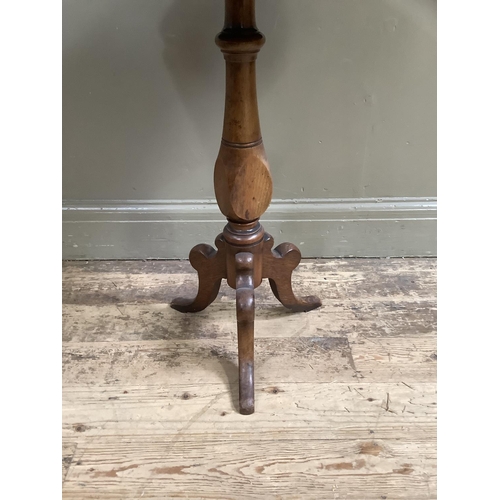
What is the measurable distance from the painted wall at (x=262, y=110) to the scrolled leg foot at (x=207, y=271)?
269 millimetres

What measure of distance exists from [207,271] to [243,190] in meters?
0.26

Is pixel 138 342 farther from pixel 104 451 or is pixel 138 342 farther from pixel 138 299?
pixel 104 451

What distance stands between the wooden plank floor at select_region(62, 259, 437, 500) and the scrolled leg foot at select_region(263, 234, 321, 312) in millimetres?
39

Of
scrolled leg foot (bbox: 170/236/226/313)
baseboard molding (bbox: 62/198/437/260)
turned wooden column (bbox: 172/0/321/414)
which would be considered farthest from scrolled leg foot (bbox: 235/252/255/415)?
baseboard molding (bbox: 62/198/437/260)

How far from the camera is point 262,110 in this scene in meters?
1.40

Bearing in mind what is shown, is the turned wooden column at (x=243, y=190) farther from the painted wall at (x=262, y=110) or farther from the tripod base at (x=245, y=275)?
the painted wall at (x=262, y=110)

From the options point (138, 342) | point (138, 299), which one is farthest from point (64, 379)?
point (138, 299)

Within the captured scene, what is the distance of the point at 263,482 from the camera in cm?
90

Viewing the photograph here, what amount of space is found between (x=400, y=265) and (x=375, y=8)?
65 centimetres

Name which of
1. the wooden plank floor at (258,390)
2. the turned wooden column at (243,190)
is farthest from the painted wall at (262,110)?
the turned wooden column at (243,190)

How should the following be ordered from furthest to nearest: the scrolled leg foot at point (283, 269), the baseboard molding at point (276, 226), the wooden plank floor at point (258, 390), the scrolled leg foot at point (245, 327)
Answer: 1. the baseboard molding at point (276, 226)
2. the scrolled leg foot at point (283, 269)
3. the scrolled leg foot at point (245, 327)
4. the wooden plank floor at point (258, 390)

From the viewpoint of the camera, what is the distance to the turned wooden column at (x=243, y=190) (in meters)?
1.00

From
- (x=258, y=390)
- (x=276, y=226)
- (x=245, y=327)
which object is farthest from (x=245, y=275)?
(x=276, y=226)

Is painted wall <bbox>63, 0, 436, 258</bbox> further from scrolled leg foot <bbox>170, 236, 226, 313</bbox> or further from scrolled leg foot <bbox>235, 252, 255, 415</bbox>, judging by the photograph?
scrolled leg foot <bbox>235, 252, 255, 415</bbox>
